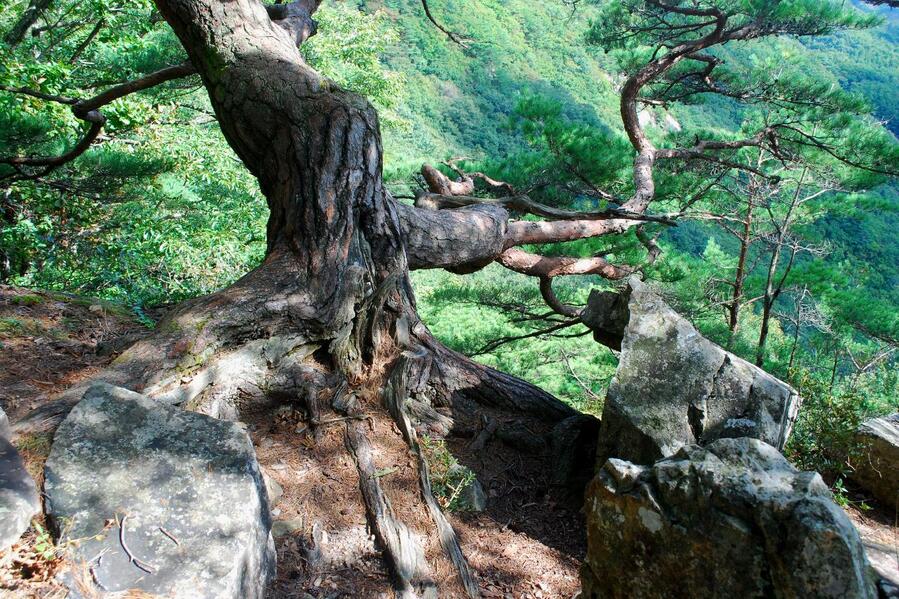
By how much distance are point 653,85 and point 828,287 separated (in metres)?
3.69

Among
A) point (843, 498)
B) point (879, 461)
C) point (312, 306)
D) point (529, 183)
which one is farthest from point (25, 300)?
point (529, 183)

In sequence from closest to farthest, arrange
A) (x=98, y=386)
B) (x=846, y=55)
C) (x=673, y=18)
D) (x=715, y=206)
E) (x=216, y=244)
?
(x=98, y=386)
(x=216, y=244)
(x=673, y=18)
(x=715, y=206)
(x=846, y=55)

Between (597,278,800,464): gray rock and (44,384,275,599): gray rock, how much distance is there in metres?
1.45

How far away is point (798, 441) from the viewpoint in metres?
3.53

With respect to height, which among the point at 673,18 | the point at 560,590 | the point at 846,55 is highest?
the point at 846,55

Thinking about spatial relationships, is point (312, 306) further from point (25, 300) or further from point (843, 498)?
point (843, 498)

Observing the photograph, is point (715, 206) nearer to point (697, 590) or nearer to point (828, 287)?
point (828, 287)

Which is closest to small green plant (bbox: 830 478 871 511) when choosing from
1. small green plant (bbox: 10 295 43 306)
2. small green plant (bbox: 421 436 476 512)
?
small green plant (bbox: 421 436 476 512)

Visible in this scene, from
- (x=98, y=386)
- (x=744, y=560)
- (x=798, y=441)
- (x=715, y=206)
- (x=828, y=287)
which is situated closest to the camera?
(x=744, y=560)

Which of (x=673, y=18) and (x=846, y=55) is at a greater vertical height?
(x=846, y=55)

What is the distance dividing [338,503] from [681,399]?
1.46 meters

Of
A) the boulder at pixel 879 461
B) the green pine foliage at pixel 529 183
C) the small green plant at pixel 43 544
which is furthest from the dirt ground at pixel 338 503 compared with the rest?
the green pine foliage at pixel 529 183

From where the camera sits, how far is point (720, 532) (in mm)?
1316

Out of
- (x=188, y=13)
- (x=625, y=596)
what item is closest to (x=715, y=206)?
(x=188, y=13)
